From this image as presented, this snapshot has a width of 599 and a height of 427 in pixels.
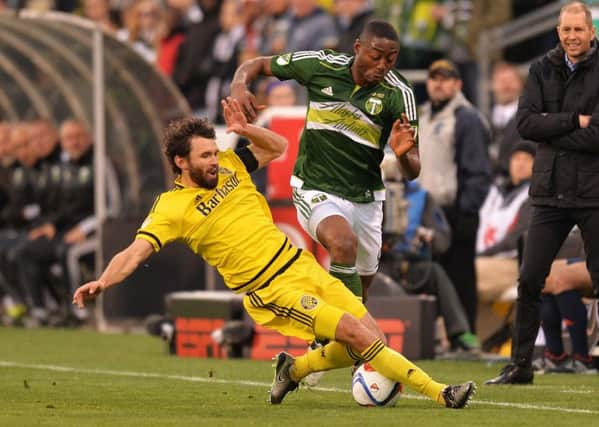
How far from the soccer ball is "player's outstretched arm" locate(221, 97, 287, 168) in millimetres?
1422

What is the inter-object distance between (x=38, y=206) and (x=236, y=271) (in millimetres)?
11852

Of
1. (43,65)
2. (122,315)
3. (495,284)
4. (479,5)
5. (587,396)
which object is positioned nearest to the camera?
(587,396)

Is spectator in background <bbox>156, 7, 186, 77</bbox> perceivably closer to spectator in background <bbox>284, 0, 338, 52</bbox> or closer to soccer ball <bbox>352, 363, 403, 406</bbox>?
spectator in background <bbox>284, 0, 338, 52</bbox>

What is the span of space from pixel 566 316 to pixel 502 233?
3524mm

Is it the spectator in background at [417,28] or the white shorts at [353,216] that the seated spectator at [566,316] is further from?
the spectator in background at [417,28]

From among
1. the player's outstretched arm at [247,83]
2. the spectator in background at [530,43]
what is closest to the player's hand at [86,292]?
the player's outstretched arm at [247,83]

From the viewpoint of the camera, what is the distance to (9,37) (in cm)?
2095

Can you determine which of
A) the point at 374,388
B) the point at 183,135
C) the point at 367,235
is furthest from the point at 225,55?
the point at 374,388

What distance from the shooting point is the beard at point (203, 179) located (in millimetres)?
9938

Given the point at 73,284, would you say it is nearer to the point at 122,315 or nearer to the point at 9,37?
the point at 122,315

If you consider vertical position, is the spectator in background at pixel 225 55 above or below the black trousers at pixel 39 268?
above

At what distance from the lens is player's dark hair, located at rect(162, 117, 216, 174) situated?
10000mm

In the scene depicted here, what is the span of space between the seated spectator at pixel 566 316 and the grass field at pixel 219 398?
486 mm

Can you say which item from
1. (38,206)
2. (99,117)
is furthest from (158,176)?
(38,206)
